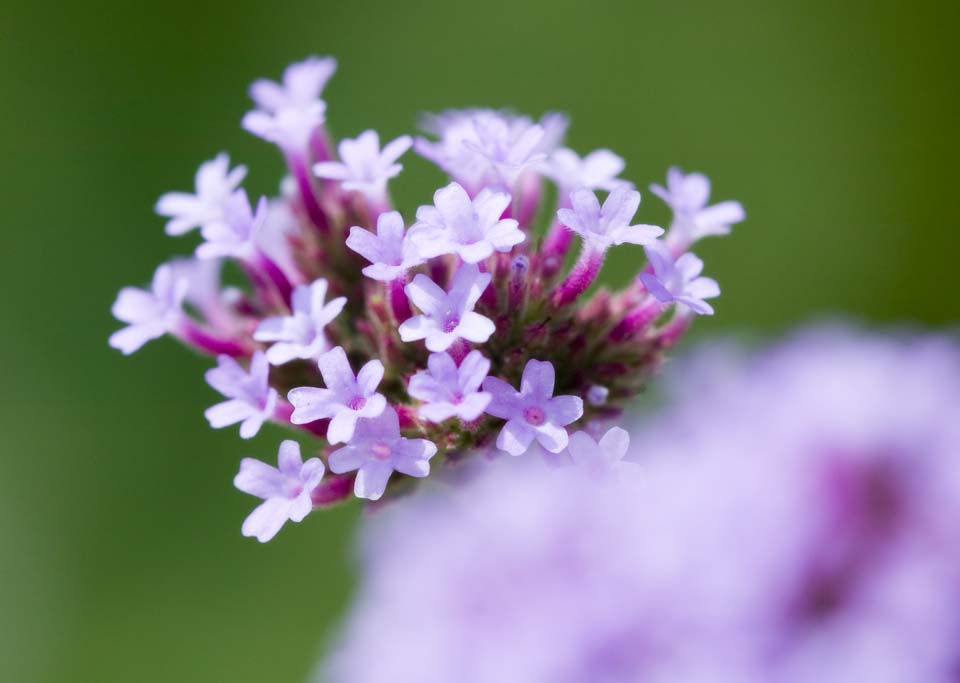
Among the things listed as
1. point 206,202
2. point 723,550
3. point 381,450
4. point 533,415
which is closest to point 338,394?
point 381,450

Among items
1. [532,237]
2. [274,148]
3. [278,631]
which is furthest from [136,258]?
[532,237]

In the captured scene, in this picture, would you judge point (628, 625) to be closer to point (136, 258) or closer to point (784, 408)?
point (784, 408)

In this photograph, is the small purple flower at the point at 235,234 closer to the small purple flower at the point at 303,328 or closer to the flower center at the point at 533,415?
the small purple flower at the point at 303,328

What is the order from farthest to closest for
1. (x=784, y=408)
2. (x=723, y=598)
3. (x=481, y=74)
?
(x=481, y=74), (x=784, y=408), (x=723, y=598)

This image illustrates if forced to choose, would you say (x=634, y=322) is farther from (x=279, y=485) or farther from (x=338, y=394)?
(x=279, y=485)

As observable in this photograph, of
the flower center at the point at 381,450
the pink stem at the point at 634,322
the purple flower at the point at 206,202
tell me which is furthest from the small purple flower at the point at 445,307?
the purple flower at the point at 206,202

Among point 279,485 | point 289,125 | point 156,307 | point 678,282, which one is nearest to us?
point 279,485

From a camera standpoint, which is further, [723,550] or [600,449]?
[723,550]

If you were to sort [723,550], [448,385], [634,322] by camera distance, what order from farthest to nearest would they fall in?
1. [723,550]
2. [634,322]
3. [448,385]
